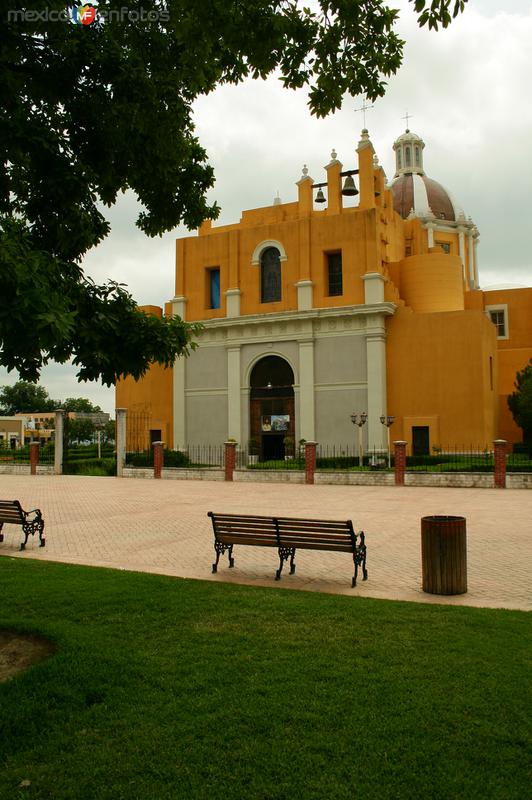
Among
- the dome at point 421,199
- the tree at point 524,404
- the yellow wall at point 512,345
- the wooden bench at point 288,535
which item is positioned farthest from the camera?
the dome at point 421,199

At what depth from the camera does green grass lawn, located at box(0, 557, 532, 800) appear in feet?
10.7

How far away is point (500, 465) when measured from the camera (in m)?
21.4

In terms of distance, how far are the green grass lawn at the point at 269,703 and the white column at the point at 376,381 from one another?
83.2 feet

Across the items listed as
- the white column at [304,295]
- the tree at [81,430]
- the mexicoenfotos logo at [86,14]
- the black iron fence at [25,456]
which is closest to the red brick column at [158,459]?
the black iron fence at [25,456]

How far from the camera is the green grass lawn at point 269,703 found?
3.27 meters

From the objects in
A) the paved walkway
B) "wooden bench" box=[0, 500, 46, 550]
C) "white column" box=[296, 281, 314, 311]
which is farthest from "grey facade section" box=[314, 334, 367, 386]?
"wooden bench" box=[0, 500, 46, 550]

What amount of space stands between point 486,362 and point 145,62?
28.2 metres

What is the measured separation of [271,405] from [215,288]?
8351 millimetres

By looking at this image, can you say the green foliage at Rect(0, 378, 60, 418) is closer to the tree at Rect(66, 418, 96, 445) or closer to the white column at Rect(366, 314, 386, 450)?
the tree at Rect(66, 418, 96, 445)

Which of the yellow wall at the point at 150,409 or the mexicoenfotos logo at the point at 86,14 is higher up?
the mexicoenfotos logo at the point at 86,14

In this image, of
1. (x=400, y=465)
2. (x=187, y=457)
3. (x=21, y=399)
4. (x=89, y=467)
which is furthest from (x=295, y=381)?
(x=21, y=399)

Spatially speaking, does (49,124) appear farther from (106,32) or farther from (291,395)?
(291,395)

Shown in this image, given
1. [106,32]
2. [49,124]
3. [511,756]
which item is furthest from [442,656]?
[106,32]

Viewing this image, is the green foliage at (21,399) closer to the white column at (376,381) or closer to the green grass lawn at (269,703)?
the white column at (376,381)
